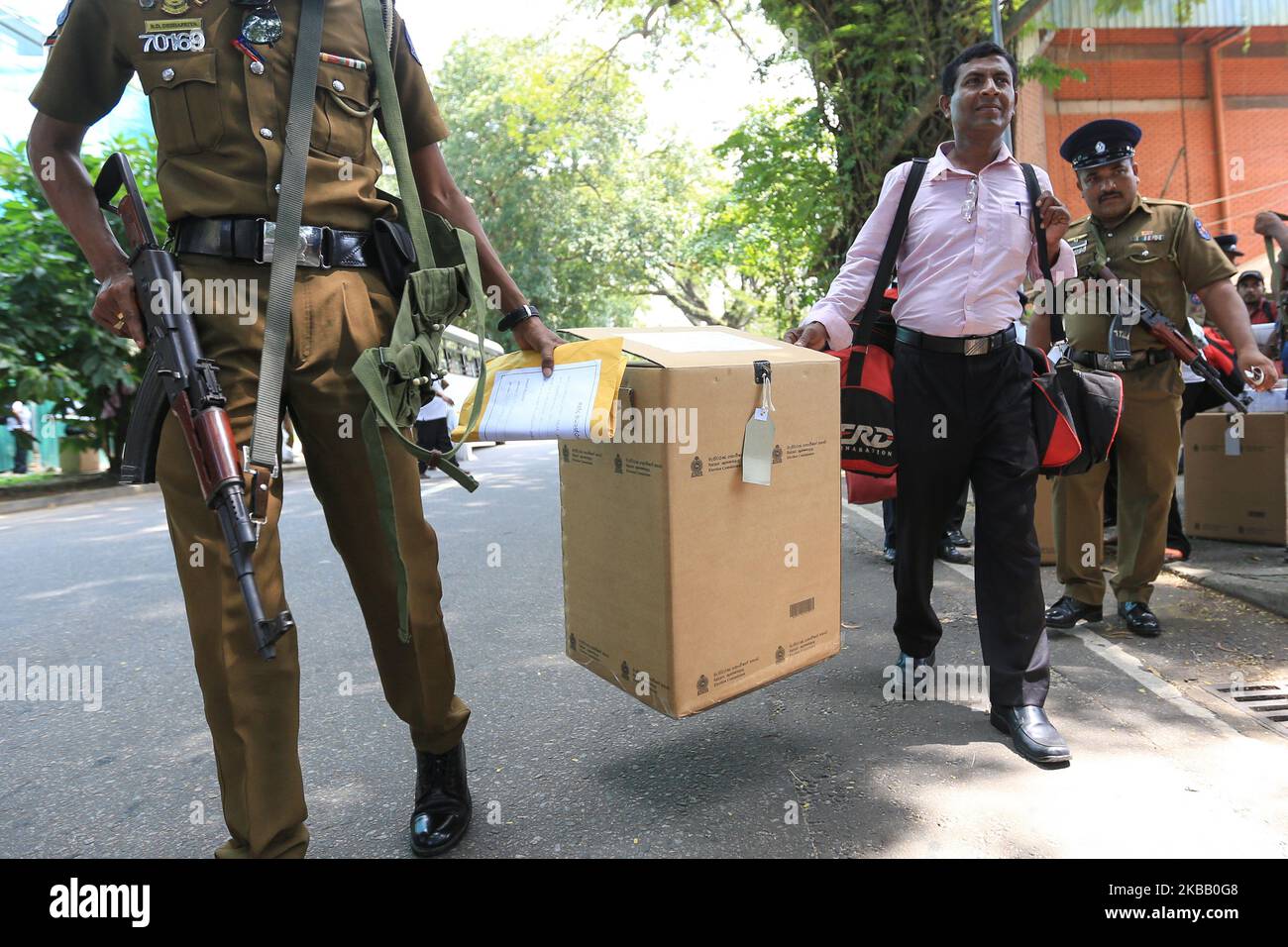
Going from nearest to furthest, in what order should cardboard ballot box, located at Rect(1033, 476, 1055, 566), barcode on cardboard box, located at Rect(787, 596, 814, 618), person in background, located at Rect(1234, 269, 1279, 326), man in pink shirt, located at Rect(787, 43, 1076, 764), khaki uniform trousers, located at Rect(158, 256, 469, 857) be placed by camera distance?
khaki uniform trousers, located at Rect(158, 256, 469, 857), barcode on cardboard box, located at Rect(787, 596, 814, 618), man in pink shirt, located at Rect(787, 43, 1076, 764), cardboard ballot box, located at Rect(1033, 476, 1055, 566), person in background, located at Rect(1234, 269, 1279, 326)

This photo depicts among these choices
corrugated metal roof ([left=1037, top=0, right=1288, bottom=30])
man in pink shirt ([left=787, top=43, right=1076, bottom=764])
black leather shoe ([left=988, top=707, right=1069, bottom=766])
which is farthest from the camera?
corrugated metal roof ([left=1037, top=0, right=1288, bottom=30])

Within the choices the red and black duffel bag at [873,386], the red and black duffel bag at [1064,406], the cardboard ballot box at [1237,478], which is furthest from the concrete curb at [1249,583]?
the red and black duffel bag at [873,386]

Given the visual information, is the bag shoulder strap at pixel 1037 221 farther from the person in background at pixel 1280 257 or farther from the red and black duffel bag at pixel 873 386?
the person in background at pixel 1280 257

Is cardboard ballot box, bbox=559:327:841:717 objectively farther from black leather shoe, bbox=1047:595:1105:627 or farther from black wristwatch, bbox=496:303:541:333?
black leather shoe, bbox=1047:595:1105:627

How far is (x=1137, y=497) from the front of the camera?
167 inches

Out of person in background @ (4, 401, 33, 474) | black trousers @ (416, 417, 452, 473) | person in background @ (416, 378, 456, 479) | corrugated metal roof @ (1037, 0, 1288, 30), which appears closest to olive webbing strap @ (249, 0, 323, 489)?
person in background @ (416, 378, 456, 479)

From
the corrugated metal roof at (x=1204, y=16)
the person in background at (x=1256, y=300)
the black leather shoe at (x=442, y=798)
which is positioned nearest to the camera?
the black leather shoe at (x=442, y=798)

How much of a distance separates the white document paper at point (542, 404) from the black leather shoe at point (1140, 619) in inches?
126

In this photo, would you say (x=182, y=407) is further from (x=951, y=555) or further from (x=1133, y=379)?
(x=951, y=555)

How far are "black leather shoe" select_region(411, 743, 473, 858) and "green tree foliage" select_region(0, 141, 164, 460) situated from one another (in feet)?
34.8

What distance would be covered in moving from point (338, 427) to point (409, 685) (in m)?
0.67

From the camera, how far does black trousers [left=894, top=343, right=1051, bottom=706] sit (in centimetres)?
297

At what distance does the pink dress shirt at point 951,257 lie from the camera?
2947mm
